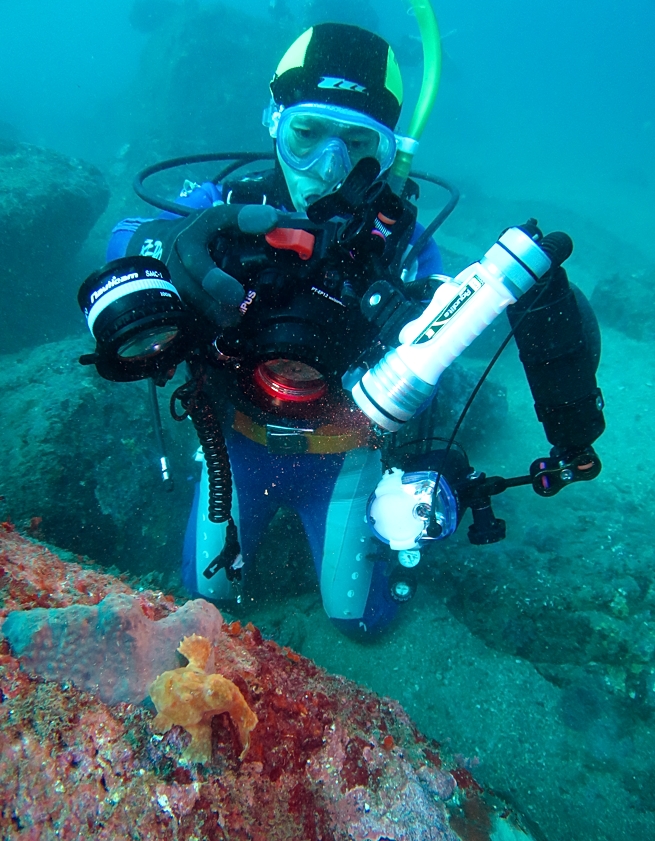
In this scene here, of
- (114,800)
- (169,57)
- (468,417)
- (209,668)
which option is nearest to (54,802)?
(114,800)

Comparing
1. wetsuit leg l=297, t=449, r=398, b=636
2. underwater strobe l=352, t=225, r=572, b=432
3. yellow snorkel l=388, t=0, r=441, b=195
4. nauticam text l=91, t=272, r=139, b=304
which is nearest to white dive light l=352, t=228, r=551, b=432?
underwater strobe l=352, t=225, r=572, b=432

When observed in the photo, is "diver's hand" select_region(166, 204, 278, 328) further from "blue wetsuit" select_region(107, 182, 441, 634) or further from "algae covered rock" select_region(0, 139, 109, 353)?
"algae covered rock" select_region(0, 139, 109, 353)

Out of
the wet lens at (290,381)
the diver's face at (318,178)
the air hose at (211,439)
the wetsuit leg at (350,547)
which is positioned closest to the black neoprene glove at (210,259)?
the air hose at (211,439)

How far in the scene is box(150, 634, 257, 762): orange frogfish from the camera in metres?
0.99

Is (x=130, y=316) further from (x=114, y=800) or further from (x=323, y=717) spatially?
(x=323, y=717)

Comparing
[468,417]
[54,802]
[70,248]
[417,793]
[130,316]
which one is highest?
[130,316]

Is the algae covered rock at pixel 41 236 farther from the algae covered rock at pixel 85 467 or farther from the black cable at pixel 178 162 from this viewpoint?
the black cable at pixel 178 162

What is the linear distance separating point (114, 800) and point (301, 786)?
50 cm

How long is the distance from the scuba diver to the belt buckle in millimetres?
17

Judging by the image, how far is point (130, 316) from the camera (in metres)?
1.43

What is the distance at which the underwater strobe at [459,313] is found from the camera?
56.8 inches

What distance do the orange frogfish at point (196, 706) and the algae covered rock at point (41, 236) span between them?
7.97m

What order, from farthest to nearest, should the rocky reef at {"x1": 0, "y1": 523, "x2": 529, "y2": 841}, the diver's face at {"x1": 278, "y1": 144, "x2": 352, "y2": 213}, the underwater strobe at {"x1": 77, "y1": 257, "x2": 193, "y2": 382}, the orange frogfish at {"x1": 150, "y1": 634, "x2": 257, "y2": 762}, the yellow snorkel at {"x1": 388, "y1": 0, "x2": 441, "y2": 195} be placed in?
the diver's face at {"x1": 278, "y1": 144, "x2": 352, "y2": 213}, the yellow snorkel at {"x1": 388, "y1": 0, "x2": 441, "y2": 195}, the underwater strobe at {"x1": 77, "y1": 257, "x2": 193, "y2": 382}, the orange frogfish at {"x1": 150, "y1": 634, "x2": 257, "y2": 762}, the rocky reef at {"x1": 0, "y1": 523, "x2": 529, "y2": 841}

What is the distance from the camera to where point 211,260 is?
1.73m
